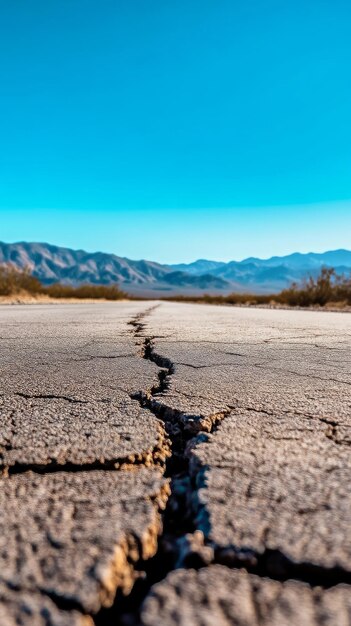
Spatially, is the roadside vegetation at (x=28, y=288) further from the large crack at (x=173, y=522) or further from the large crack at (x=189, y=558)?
the large crack at (x=189, y=558)

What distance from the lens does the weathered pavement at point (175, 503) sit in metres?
0.57

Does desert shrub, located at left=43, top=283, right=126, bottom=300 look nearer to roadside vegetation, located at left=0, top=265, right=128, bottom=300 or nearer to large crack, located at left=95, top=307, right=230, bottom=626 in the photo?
roadside vegetation, located at left=0, top=265, right=128, bottom=300

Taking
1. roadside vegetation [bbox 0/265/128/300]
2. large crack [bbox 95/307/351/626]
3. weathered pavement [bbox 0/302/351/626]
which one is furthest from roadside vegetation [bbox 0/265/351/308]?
large crack [bbox 95/307/351/626]

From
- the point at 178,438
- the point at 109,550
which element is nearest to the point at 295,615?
the point at 109,550

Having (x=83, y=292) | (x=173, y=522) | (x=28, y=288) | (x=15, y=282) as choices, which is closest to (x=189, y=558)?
(x=173, y=522)

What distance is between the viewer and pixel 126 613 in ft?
1.87

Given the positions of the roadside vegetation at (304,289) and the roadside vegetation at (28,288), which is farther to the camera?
the roadside vegetation at (28,288)

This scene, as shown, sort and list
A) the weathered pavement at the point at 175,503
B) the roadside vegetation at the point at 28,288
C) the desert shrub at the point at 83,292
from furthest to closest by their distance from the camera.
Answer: the desert shrub at the point at 83,292, the roadside vegetation at the point at 28,288, the weathered pavement at the point at 175,503

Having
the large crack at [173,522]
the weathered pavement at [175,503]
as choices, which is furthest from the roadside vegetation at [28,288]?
the large crack at [173,522]

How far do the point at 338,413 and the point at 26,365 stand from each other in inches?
60.7

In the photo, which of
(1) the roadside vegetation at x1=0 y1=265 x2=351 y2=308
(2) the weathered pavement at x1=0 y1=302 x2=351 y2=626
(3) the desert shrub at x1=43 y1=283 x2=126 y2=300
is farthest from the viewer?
(3) the desert shrub at x1=43 y1=283 x2=126 y2=300

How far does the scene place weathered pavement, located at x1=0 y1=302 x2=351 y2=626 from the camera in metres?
0.57

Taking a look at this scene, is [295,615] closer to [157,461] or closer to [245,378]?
[157,461]

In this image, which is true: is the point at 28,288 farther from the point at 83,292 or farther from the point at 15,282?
the point at 83,292
